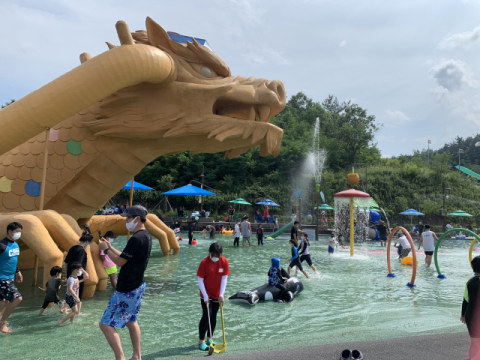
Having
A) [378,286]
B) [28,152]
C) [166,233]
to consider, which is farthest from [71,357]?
[166,233]

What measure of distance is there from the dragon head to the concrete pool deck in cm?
410

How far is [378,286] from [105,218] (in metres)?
7.31

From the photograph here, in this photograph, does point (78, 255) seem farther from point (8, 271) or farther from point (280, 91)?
point (280, 91)

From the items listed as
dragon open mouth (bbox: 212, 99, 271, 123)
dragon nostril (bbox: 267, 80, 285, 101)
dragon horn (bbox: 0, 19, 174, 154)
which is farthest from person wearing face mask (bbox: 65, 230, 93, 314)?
dragon nostril (bbox: 267, 80, 285, 101)

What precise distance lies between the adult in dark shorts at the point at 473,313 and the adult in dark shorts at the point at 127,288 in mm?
3422

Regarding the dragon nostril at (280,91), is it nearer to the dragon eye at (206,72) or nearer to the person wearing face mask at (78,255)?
the dragon eye at (206,72)

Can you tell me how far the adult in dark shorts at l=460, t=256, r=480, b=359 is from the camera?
4.04 meters

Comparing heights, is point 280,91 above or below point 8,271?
above

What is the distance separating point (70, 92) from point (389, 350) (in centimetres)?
597

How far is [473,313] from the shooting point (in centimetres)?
409

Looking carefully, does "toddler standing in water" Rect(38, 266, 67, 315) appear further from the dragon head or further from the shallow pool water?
the dragon head

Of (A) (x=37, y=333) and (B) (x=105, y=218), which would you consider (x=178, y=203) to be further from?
(A) (x=37, y=333)

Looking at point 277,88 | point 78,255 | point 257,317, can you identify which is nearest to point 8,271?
point 78,255

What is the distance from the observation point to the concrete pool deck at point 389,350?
441cm
